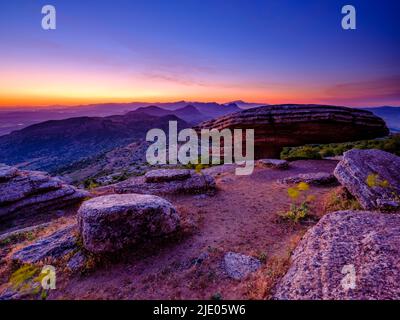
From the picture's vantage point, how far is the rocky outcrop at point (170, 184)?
1474 cm

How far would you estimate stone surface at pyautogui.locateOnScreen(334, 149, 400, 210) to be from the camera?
9.09 metres

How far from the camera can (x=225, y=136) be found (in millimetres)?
23188

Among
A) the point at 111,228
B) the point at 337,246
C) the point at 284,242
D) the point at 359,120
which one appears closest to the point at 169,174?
the point at 111,228

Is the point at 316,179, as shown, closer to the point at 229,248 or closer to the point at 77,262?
the point at 229,248

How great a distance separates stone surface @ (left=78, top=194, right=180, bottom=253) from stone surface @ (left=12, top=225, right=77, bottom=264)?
0.75m

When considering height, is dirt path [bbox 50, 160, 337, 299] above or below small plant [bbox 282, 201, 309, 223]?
below

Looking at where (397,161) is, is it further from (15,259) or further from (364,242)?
(15,259)

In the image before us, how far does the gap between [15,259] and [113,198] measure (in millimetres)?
3871

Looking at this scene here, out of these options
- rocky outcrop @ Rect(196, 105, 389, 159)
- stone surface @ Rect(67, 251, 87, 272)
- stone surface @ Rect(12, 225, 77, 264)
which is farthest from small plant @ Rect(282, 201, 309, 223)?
rocky outcrop @ Rect(196, 105, 389, 159)

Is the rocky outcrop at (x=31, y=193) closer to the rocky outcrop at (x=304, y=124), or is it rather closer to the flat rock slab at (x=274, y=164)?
the rocky outcrop at (x=304, y=124)

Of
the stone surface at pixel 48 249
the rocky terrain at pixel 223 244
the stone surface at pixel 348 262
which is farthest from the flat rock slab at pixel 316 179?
the stone surface at pixel 48 249

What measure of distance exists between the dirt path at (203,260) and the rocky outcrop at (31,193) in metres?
8.91

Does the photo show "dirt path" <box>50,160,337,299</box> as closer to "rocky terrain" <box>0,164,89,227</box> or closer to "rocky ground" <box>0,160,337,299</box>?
"rocky ground" <box>0,160,337,299</box>
